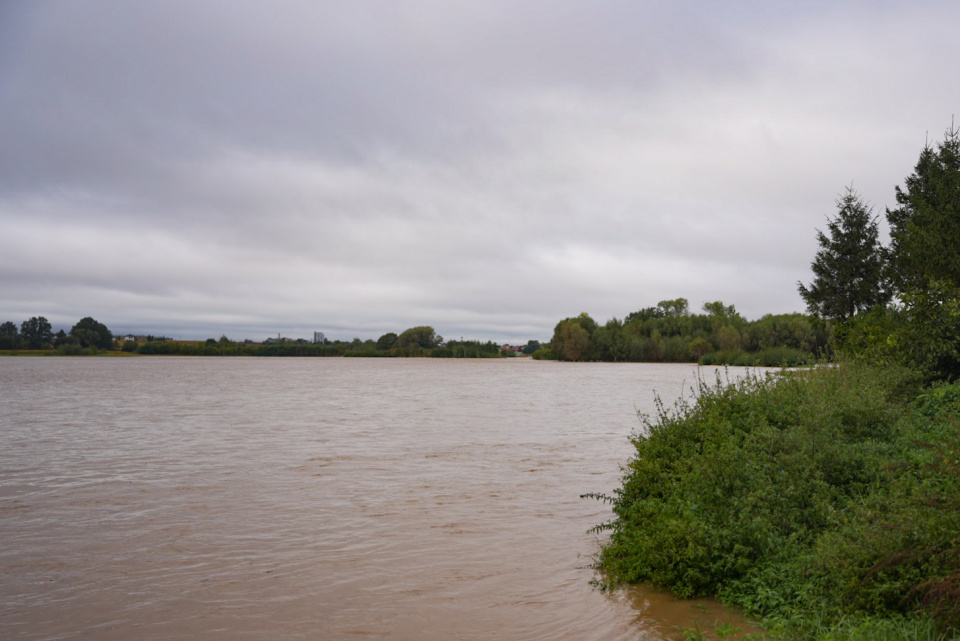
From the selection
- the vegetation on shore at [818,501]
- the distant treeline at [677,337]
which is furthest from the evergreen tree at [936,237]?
the distant treeline at [677,337]

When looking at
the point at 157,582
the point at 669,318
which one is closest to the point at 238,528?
the point at 157,582

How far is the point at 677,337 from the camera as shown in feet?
367

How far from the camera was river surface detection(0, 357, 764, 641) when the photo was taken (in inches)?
233

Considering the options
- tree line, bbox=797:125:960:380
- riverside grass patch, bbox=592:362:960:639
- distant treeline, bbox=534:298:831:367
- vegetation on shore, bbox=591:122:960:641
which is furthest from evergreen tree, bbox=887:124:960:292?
distant treeline, bbox=534:298:831:367

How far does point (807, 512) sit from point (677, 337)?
11002cm

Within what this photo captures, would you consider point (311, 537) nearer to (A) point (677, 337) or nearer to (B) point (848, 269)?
(B) point (848, 269)

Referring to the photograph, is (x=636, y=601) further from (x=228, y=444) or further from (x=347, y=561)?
(x=228, y=444)

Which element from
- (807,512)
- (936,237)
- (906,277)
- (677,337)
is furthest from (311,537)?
(677,337)

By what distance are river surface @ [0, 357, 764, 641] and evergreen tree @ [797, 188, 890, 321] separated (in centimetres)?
1718

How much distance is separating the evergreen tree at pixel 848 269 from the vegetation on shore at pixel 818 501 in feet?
58.6

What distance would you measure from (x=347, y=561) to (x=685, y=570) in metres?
3.84

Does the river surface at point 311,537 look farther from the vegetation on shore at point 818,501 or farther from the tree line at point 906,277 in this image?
the tree line at point 906,277

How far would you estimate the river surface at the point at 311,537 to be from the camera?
5.92 m

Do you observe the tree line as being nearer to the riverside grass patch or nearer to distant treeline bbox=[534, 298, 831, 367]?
the riverside grass patch
